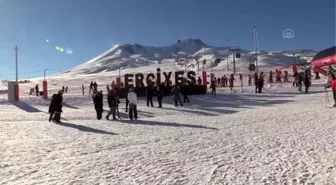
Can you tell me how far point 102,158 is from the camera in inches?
328

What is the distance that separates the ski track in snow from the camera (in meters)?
6.62

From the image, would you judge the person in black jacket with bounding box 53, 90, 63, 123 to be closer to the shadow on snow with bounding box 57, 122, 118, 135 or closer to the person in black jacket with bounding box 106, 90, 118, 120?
the shadow on snow with bounding box 57, 122, 118, 135

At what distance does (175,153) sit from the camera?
342 inches

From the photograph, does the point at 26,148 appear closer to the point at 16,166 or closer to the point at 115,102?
the point at 16,166

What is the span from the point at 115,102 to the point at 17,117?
6081mm

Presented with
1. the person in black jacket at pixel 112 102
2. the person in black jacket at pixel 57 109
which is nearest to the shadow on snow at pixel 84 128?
the person in black jacket at pixel 57 109

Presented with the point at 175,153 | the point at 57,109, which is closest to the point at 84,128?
the point at 57,109

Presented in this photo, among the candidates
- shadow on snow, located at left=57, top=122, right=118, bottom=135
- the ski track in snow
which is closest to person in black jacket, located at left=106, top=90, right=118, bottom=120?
shadow on snow, located at left=57, top=122, right=118, bottom=135

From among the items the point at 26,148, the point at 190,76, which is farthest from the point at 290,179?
the point at 190,76

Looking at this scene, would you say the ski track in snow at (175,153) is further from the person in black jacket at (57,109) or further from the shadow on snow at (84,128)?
the person in black jacket at (57,109)

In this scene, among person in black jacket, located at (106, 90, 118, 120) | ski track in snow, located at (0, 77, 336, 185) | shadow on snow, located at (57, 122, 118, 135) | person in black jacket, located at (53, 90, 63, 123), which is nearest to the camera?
ski track in snow, located at (0, 77, 336, 185)

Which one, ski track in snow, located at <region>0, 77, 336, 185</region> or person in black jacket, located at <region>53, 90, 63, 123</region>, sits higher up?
person in black jacket, located at <region>53, 90, 63, 123</region>

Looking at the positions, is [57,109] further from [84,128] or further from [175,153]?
[175,153]

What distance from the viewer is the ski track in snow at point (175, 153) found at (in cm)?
662
